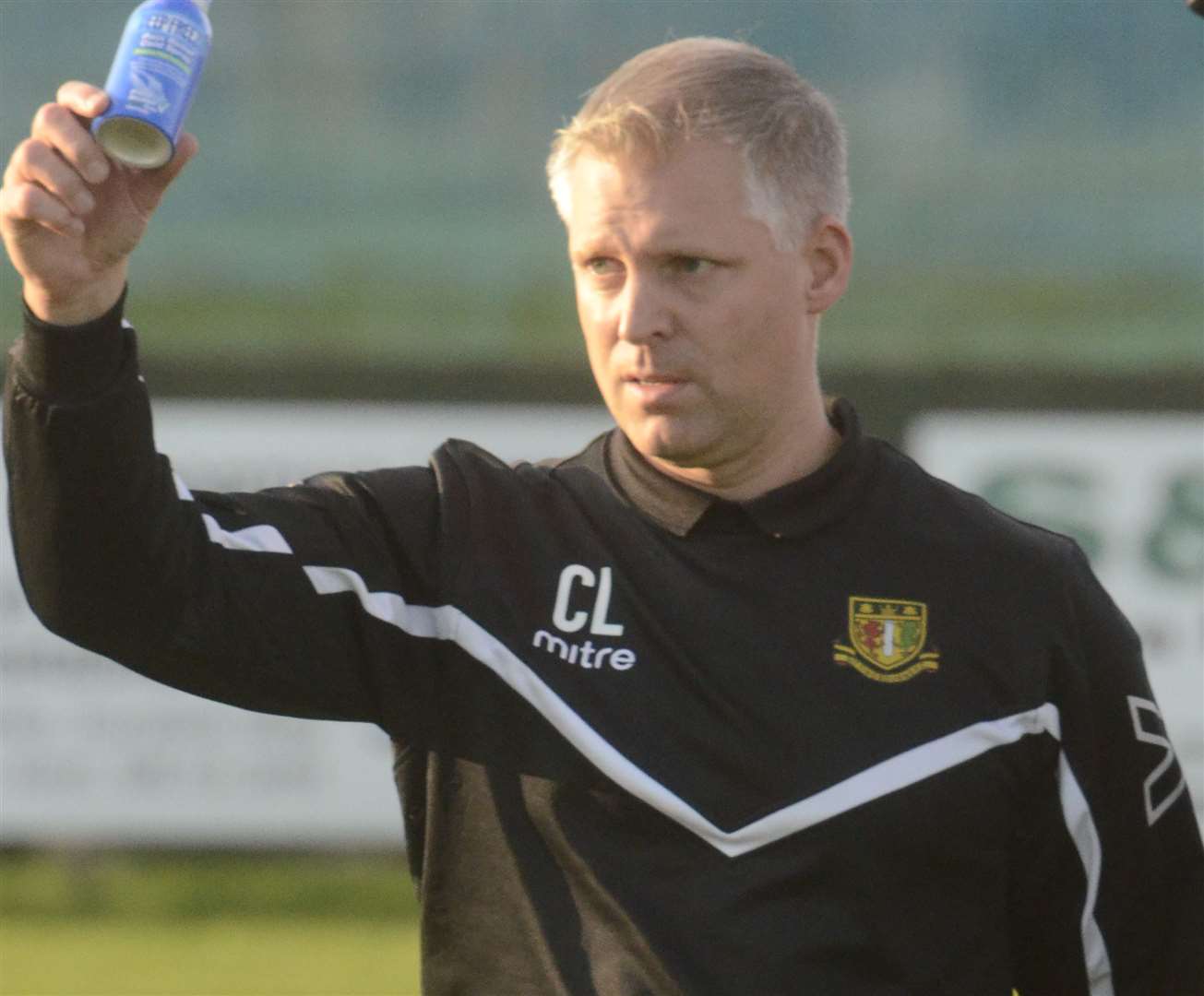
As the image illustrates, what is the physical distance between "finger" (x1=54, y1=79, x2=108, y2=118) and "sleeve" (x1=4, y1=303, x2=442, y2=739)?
19cm

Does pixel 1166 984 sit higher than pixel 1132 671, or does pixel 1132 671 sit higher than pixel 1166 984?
pixel 1132 671

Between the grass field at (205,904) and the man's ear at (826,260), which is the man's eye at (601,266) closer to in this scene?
the man's ear at (826,260)

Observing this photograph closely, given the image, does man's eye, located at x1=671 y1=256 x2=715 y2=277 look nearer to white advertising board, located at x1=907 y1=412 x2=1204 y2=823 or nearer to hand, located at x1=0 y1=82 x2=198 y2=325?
hand, located at x1=0 y1=82 x2=198 y2=325

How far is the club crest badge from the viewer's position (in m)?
2.28

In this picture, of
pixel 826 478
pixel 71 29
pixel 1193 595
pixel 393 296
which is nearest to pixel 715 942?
pixel 826 478

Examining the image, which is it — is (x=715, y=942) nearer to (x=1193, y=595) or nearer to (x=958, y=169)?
(x=1193, y=595)

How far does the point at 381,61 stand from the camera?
310 inches

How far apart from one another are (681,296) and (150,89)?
1.99 ft

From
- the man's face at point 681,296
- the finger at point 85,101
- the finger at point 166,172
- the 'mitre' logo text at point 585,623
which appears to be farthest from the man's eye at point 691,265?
the finger at point 85,101

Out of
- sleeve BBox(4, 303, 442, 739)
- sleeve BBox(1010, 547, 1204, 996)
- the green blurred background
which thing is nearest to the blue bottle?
sleeve BBox(4, 303, 442, 739)

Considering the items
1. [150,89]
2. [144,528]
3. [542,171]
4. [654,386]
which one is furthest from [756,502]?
[542,171]

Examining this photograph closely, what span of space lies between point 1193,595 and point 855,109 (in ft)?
7.45

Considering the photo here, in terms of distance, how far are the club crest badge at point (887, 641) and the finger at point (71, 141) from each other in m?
0.90

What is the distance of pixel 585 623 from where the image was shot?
229cm
